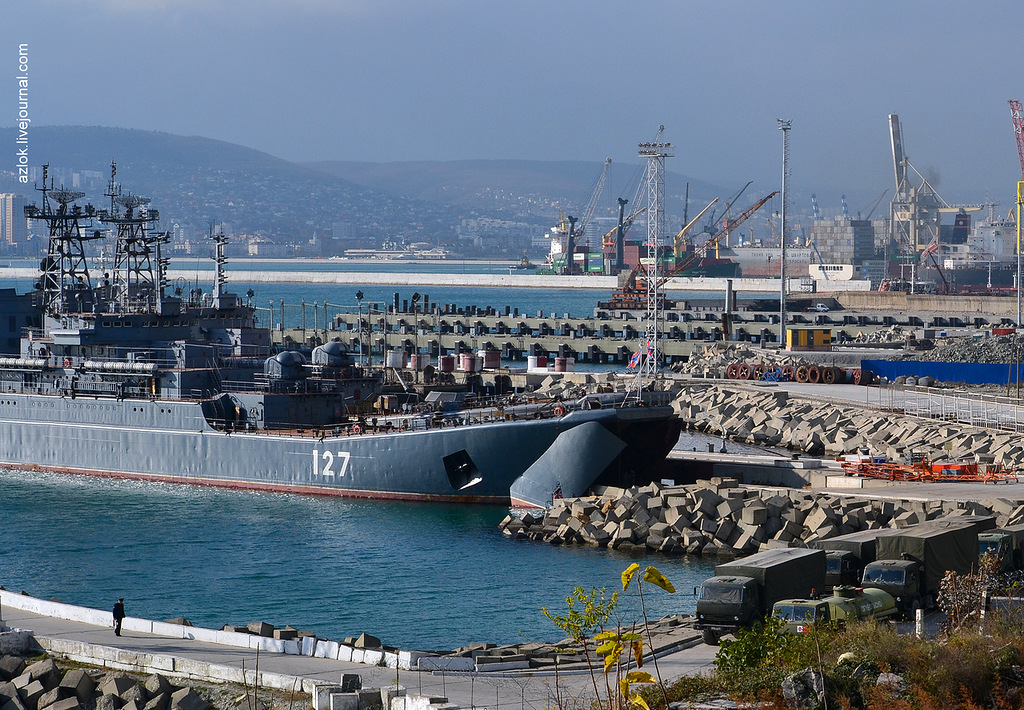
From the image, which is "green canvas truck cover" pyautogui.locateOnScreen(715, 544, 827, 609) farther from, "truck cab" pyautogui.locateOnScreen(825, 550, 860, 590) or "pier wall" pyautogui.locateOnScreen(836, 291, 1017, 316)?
"pier wall" pyautogui.locateOnScreen(836, 291, 1017, 316)

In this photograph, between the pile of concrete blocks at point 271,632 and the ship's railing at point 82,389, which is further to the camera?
the ship's railing at point 82,389

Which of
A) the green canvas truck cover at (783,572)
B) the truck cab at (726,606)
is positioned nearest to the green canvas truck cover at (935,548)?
the green canvas truck cover at (783,572)

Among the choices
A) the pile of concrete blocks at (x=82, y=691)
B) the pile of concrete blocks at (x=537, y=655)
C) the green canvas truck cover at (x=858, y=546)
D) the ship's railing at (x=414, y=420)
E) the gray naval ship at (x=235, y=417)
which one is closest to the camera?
the pile of concrete blocks at (x=82, y=691)

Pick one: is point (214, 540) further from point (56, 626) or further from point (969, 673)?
point (969, 673)

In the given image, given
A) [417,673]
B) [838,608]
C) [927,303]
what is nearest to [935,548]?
[838,608]

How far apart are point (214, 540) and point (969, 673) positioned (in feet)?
75.5

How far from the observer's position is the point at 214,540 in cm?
3375

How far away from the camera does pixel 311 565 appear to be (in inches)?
1209

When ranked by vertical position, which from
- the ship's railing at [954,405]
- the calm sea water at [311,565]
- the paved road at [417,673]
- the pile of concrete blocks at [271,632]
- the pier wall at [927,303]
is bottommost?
the calm sea water at [311,565]

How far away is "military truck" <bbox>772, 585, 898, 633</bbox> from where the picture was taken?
58.4 feet

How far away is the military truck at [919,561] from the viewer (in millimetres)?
20281

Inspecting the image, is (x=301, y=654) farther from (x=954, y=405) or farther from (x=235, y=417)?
(x=954, y=405)

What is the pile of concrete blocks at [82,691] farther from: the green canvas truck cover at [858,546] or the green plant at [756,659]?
the green canvas truck cover at [858,546]

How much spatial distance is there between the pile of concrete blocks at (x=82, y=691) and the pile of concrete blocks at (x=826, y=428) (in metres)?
25.8
